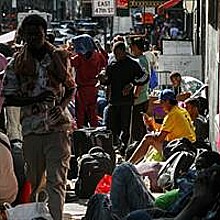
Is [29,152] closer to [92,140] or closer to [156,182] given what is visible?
[156,182]

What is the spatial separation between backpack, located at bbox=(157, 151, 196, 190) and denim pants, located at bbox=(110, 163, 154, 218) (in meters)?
2.16

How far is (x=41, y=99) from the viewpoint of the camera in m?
6.19

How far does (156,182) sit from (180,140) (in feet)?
1.80

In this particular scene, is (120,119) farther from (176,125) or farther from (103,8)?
(103,8)

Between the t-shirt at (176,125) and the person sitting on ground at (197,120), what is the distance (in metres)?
1.04

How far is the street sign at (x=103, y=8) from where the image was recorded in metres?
18.4

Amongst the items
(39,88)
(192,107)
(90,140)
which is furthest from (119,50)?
(39,88)

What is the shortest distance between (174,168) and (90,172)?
1.16m

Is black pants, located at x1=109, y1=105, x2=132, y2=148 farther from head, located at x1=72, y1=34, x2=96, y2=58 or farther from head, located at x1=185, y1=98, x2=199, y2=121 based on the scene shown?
head, located at x1=72, y1=34, x2=96, y2=58

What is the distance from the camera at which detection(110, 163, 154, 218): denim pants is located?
5562 mm

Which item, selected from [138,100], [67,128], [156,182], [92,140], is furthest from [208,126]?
[67,128]

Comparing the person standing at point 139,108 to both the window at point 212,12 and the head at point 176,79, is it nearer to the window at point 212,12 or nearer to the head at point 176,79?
the window at point 212,12

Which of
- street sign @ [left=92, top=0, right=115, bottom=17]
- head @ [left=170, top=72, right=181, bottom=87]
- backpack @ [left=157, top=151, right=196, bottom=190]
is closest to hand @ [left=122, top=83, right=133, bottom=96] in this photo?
head @ [left=170, top=72, right=181, bottom=87]

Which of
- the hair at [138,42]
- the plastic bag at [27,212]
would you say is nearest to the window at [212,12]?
the hair at [138,42]
